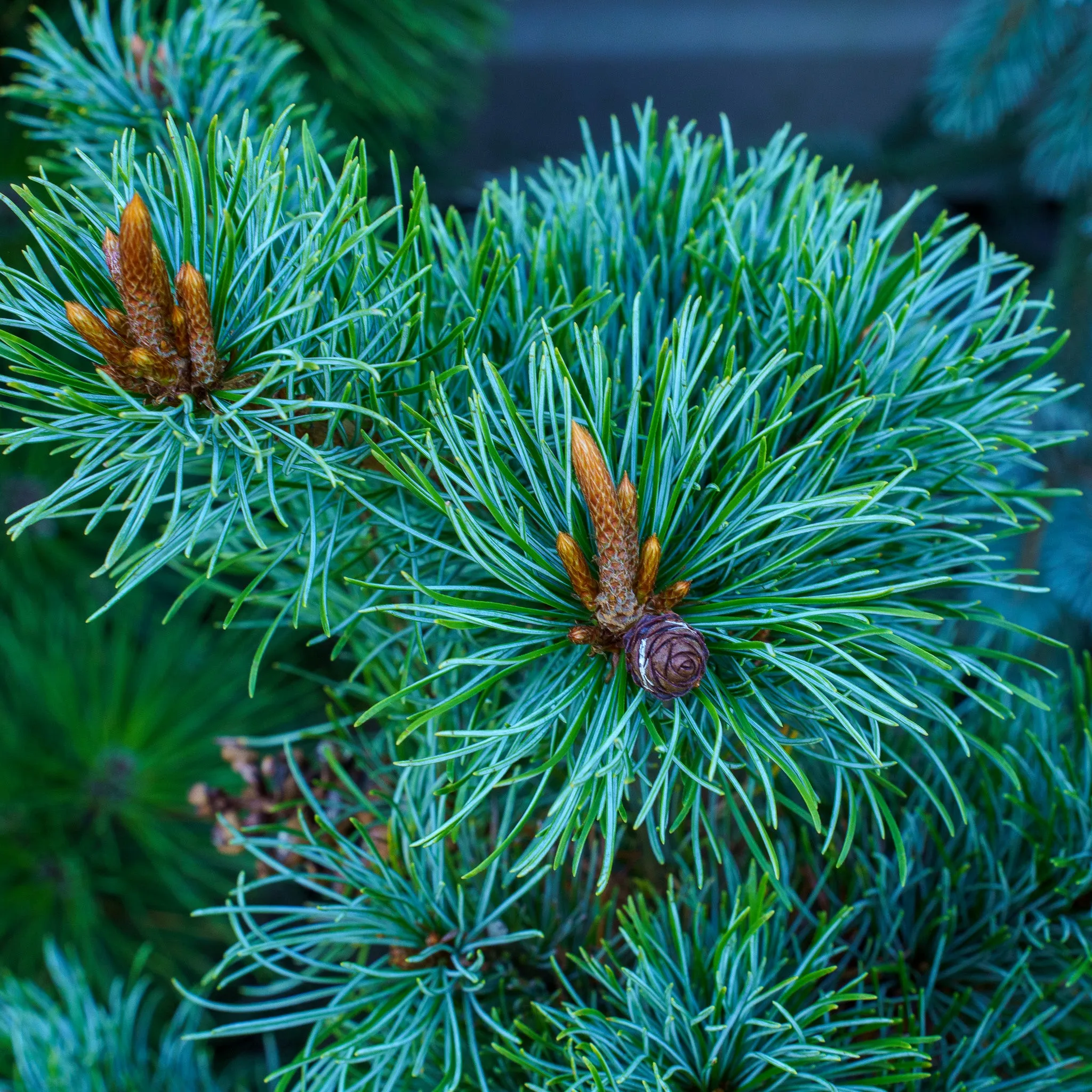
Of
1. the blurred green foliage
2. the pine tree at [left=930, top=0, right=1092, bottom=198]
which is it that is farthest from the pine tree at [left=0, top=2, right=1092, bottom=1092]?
the pine tree at [left=930, top=0, right=1092, bottom=198]

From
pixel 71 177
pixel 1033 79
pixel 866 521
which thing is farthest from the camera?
pixel 1033 79

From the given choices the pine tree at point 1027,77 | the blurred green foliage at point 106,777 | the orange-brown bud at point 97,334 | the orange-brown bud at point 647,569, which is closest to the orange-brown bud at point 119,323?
the orange-brown bud at point 97,334

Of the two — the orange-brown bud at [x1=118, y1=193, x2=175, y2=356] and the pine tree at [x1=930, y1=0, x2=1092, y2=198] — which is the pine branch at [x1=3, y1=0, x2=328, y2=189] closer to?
the orange-brown bud at [x1=118, y1=193, x2=175, y2=356]

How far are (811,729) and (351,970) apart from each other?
0.40 ft

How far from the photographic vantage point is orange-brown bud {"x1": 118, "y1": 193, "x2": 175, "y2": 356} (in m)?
0.18

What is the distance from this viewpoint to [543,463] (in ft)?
0.65

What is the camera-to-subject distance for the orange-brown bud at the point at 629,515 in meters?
0.18

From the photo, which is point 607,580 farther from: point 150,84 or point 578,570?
point 150,84

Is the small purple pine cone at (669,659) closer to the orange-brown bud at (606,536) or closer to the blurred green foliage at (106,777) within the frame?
the orange-brown bud at (606,536)

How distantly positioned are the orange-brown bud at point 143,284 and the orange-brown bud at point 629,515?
9cm

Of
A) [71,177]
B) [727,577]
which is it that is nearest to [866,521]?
[727,577]

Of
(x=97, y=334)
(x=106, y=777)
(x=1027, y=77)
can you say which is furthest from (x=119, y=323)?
(x=1027, y=77)

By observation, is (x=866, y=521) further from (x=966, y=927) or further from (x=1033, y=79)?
(x=1033, y=79)

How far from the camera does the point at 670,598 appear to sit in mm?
197
